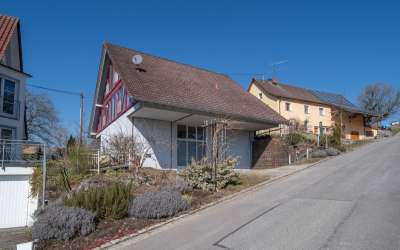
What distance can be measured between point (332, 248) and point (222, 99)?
49.7 feet

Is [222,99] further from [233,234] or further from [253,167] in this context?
[233,234]

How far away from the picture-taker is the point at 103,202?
9.02 meters

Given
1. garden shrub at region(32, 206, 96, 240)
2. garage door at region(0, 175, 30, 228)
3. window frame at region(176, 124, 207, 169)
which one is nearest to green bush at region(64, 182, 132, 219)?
garden shrub at region(32, 206, 96, 240)

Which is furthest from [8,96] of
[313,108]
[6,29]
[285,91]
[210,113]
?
[313,108]

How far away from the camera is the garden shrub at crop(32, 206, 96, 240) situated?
301 inches

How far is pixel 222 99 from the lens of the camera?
2042 cm

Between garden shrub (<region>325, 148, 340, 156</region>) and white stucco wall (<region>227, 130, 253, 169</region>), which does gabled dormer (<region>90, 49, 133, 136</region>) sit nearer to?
white stucco wall (<region>227, 130, 253, 169</region>)

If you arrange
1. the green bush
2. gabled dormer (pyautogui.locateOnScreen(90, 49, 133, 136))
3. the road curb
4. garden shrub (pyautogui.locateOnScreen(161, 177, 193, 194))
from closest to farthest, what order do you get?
the road curb, the green bush, garden shrub (pyautogui.locateOnScreen(161, 177, 193, 194)), gabled dormer (pyautogui.locateOnScreen(90, 49, 133, 136))

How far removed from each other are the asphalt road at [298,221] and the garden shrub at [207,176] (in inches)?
53.1

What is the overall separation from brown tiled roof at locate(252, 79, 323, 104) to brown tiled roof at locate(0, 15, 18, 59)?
2592 centimetres

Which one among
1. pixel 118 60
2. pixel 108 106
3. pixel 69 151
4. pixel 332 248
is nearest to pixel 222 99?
pixel 118 60

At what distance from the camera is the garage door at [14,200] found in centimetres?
1370

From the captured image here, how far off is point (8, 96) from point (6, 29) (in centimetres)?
472

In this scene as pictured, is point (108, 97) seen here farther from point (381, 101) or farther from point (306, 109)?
point (381, 101)
